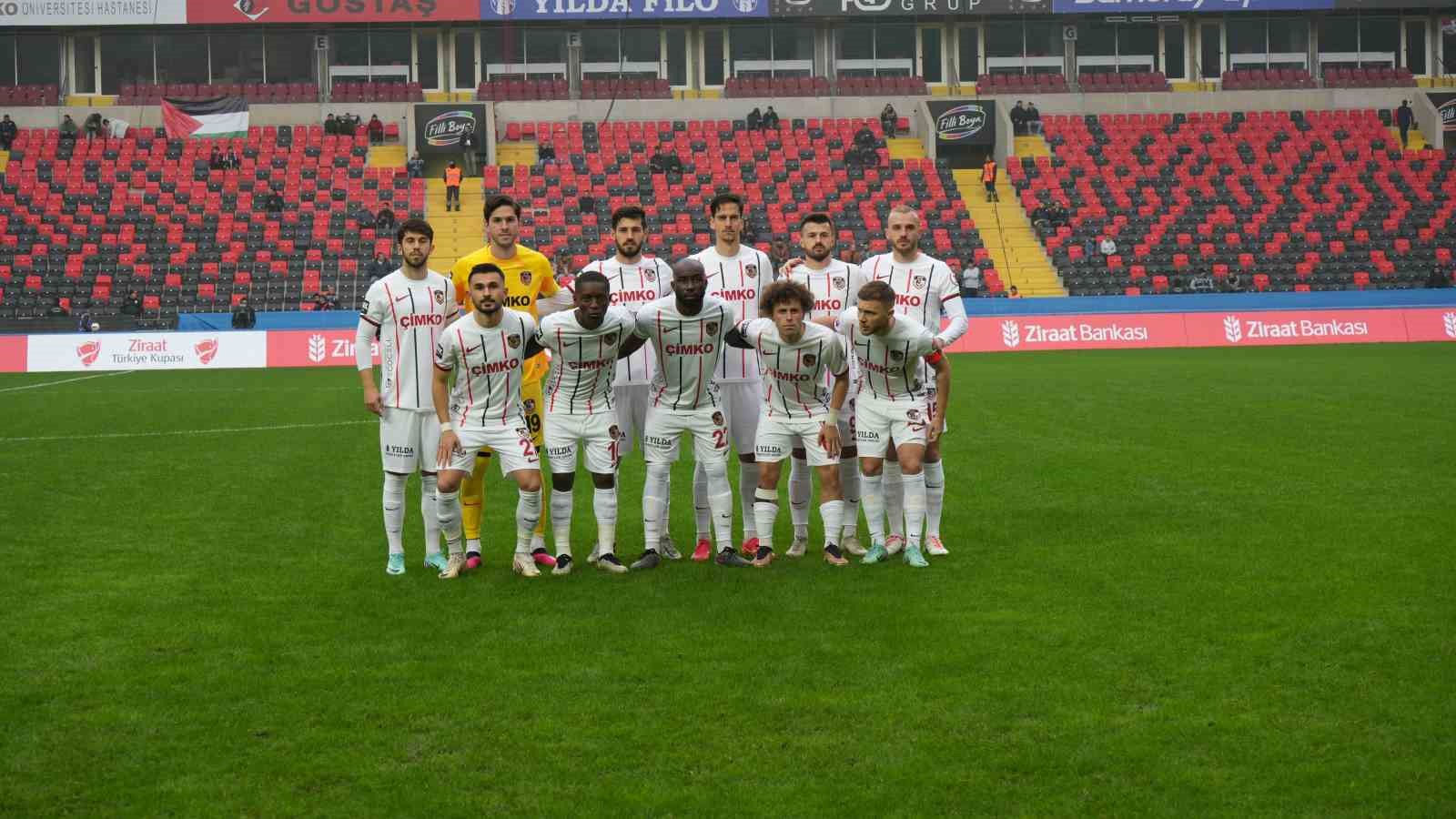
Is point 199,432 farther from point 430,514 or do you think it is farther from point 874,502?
point 874,502

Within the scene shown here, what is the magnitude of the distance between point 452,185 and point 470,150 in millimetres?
3043

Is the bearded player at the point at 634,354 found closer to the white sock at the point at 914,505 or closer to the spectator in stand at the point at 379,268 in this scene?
the white sock at the point at 914,505

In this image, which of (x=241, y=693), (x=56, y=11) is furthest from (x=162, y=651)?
(x=56, y=11)

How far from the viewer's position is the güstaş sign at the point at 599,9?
4881cm

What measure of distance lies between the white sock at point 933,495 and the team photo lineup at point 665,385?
13mm

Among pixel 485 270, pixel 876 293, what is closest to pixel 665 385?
pixel 485 270

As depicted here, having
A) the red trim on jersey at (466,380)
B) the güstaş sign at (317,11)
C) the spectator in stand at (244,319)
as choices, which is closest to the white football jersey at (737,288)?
the red trim on jersey at (466,380)

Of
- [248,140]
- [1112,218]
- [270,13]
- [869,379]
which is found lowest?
[869,379]

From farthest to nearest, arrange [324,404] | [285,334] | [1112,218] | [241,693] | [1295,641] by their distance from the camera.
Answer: [1112,218] → [285,334] → [324,404] → [1295,641] → [241,693]

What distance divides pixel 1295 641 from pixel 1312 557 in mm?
2193

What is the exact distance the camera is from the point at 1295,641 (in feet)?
23.1

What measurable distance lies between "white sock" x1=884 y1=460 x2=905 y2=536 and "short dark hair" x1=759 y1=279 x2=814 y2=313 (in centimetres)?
140

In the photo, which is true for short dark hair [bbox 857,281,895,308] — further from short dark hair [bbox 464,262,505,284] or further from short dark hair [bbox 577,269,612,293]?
short dark hair [bbox 464,262,505,284]

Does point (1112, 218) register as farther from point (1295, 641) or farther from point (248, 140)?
point (1295, 641)
